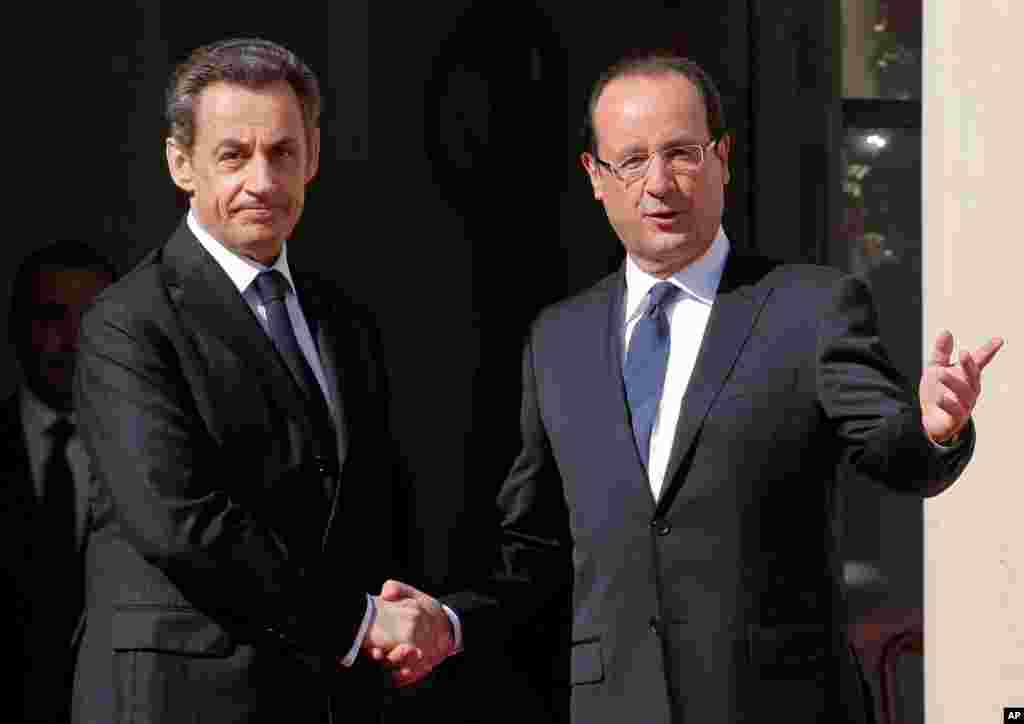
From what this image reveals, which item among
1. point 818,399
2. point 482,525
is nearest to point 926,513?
point 818,399

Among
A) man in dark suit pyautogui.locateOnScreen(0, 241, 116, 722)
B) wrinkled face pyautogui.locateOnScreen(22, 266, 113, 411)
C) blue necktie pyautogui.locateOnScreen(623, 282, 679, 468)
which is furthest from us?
wrinkled face pyautogui.locateOnScreen(22, 266, 113, 411)

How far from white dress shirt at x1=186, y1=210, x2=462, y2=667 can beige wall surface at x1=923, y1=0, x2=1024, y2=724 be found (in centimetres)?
167

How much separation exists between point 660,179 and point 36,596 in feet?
10.3

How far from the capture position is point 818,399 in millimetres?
4207

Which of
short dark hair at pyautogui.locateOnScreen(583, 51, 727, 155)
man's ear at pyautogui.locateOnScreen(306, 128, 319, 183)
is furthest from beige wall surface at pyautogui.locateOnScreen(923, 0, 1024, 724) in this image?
man's ear at pyautogui.locateOnScreen(306, 128, 319, 183)

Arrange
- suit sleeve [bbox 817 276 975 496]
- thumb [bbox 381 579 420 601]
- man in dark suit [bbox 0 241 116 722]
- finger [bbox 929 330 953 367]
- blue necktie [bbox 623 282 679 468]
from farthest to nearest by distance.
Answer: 1. man in dark suit [bbox 0 241 116 722]
2. thumb [bbox 381 579 420 601]
3. blue necktie [bbox 623 282 679 468]
4. suit sleeve [bbox 817 276 975 496]
5. finger [bbox 929 330 953 367]

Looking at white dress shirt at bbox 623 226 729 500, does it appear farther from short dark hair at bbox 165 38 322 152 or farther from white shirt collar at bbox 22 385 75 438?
white shirt collar at bbox 22 385 75 438

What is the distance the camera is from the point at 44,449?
257 inches

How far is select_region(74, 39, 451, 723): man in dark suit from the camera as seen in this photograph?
4.18m

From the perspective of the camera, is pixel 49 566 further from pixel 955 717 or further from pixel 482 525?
pixel 955 717

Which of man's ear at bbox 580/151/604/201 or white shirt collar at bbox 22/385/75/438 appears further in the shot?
white shirt collar at bbox 22/385/75/438

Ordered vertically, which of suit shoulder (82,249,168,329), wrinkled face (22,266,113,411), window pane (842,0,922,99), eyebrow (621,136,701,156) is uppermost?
window pane (842,0,922,99)

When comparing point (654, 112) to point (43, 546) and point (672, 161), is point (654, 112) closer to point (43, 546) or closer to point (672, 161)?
point (672, 161)

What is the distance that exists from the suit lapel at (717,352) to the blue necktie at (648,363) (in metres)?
0.09
